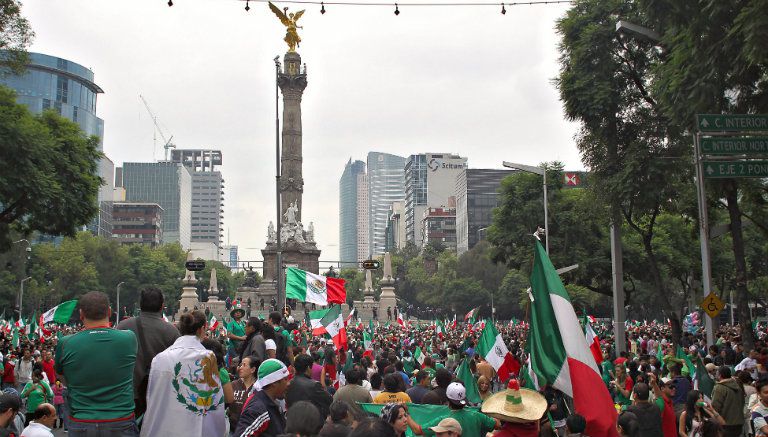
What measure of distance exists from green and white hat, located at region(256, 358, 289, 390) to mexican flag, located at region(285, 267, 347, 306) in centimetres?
2062

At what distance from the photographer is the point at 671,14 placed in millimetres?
18672

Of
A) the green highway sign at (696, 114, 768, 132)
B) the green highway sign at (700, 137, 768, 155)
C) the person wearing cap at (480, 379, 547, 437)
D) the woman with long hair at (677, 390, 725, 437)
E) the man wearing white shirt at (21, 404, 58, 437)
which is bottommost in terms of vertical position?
the woman with long hair at (677, 390, 725, 437)

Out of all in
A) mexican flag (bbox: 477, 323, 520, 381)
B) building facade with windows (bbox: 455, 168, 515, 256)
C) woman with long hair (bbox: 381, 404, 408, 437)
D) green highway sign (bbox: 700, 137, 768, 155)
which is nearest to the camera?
woman with long hair (bbox: 381, 404, 408, 437)

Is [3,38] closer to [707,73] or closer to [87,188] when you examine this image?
[87,188]

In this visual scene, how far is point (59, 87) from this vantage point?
160625mm

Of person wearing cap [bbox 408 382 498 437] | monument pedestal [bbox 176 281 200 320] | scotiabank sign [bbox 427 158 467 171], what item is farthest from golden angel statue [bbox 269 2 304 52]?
scotiabank sign [bbox 427 158 467 171]

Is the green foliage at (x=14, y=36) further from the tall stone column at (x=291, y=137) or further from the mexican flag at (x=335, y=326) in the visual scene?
the tall stone column at (x=291, y=137)

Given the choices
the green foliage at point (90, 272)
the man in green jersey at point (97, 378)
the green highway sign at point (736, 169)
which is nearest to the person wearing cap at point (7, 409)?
the man in green jersey at point (97, 378)

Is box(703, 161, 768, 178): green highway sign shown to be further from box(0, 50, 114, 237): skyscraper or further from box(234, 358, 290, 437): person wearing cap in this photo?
box(0, 50, 114, 237): skyscraper

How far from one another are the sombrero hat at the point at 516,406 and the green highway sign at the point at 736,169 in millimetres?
13521

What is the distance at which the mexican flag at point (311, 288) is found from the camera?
92.2 ft

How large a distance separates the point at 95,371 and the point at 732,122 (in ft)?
50.1

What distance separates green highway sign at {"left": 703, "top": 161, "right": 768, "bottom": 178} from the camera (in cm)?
1852

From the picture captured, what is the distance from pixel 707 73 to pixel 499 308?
75914 millimetres
